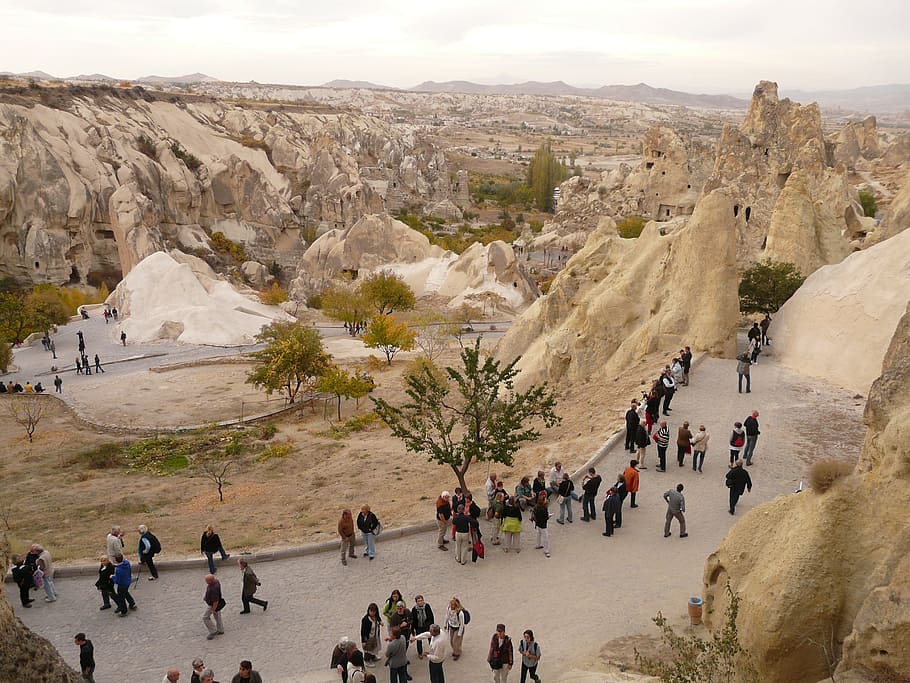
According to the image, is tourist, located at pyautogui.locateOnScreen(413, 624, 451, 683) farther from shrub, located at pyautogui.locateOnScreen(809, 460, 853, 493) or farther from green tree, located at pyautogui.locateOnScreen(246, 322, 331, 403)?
green tree, located at pyautogui.locateOnScreen(246, 322, 331, 403)

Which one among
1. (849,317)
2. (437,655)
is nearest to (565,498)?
(437,655)

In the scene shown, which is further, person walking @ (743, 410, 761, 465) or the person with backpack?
person walking @ (743, 410, 761, 465)

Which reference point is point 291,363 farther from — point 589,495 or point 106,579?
point 589,495

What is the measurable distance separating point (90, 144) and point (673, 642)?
70697 mm

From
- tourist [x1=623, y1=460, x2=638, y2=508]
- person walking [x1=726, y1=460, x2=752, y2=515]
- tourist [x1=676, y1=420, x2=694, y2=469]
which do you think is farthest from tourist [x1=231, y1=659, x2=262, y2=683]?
tourist [x1=676, y1=420, x2=694, y2=469]

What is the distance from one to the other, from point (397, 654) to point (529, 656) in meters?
1.45

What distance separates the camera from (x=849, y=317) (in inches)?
681

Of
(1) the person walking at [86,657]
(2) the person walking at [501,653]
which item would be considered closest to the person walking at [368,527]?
(2) the person walking at [501,653]

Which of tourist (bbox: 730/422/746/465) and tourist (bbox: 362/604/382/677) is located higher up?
tourist (bbox: 730/422/746/465)

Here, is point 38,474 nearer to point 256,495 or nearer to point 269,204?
point 256,495

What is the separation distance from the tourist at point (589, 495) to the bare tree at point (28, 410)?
17547 mm

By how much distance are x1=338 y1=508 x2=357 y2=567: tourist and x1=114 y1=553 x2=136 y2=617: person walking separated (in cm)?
294

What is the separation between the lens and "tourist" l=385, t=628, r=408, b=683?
7.93 metres

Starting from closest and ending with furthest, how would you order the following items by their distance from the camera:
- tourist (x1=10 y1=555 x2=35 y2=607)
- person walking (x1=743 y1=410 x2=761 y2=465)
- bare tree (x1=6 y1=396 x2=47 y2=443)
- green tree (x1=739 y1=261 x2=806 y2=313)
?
1. tourist (x1=10 y1=555 x2=35 y2=607)
2. person walking (x1=743 y1=410 x2=761 y2=465)
3. green tree (x1=739 y1=261 x2=806 y2=313)
4. bare tree (x1=6 y1=396 x2=47 y2=443)
